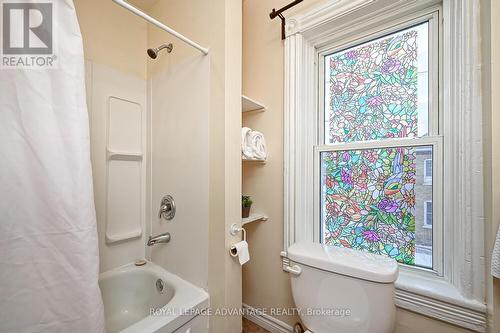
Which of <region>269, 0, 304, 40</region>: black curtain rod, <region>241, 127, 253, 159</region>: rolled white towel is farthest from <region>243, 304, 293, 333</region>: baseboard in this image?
<region>269, 0, 304, 40</region>: black curtain rod

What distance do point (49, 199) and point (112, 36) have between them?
126 centimetres

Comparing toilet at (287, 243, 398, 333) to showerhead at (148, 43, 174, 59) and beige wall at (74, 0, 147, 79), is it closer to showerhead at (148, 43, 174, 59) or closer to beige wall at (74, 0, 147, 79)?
showerhead at (148, 43, 174, 59)

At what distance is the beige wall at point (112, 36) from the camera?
1.27 meters

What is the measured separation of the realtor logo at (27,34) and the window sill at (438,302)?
172cm

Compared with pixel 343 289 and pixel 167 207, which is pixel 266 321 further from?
pixel 167 207

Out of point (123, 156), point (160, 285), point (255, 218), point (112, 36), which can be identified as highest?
point (112, 36)

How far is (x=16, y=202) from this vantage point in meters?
0.64

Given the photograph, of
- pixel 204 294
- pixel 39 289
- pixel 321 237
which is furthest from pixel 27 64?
pixel 321 237

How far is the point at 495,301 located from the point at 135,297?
182 centimetres

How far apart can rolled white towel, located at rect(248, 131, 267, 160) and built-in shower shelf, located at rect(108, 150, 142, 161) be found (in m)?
0.85

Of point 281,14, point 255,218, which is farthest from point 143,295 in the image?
point 281,14

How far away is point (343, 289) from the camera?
0.86 metres

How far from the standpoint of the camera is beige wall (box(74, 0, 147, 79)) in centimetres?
127

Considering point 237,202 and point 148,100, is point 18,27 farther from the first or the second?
point 237,202
